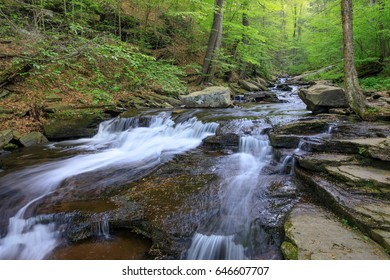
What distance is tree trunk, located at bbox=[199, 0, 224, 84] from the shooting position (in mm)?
12280

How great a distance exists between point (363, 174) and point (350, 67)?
3.76 m

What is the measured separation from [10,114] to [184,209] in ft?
23.1

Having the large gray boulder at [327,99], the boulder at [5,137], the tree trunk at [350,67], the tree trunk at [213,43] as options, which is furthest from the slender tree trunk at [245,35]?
the boulder at [5,137]

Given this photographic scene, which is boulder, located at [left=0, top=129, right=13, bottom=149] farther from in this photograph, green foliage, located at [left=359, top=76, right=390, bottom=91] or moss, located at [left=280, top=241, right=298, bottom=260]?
green foliage, located at [left=359, top=76, right=390, bottom=91]

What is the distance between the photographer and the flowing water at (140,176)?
11.4ft

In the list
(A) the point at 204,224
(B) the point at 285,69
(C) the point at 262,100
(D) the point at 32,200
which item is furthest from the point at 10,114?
(B) the point at 285,69

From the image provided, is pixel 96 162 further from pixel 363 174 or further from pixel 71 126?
pixel 363 174

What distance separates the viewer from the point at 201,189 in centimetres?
446

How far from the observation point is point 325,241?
9.25 ft

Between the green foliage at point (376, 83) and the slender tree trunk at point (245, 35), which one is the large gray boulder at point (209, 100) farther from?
the green foliage at point (376, 83)

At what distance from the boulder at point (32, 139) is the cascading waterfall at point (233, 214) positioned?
A: 5.91m

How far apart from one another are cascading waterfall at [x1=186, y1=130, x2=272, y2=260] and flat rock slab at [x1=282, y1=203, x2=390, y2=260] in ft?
2.29

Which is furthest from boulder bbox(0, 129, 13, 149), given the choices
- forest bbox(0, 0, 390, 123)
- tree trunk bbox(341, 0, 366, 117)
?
tree trunk bbox(341, 0, 366, 117)
